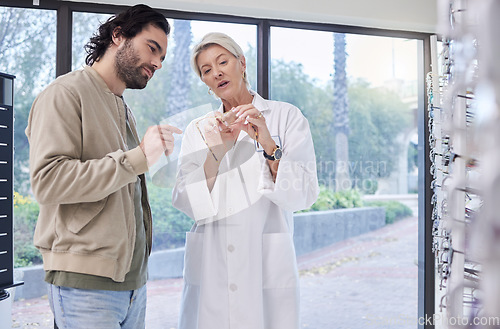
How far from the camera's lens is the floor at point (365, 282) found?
266 centimetres

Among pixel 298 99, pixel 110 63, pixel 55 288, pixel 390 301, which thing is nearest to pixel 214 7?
pixel 298 99

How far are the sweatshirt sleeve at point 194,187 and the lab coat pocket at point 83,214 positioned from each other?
52cm

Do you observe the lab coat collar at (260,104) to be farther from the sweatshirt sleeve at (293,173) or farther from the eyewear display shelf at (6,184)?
the eyewear display shelf at (6,184)

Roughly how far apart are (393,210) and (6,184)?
6.74ft

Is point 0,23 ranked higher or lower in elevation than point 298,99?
higher

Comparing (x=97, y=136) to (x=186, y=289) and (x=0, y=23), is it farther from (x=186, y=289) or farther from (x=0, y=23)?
(x=0, y=23)

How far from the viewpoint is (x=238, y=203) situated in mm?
1794

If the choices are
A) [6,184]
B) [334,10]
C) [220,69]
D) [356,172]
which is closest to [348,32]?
[334,10]

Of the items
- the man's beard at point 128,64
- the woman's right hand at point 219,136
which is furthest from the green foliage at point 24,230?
the man's beard at point 128,64

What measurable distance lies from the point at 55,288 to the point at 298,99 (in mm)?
1729

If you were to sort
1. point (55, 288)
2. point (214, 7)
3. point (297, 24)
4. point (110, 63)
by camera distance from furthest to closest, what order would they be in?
point (297, 24), point (214, 7), point (110, 63), point (55, 288)

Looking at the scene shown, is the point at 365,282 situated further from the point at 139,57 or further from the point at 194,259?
the point at 139,57

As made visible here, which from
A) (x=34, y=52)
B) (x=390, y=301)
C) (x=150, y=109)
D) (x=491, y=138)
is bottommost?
(x=390, y=301)

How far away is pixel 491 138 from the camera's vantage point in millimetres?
352
